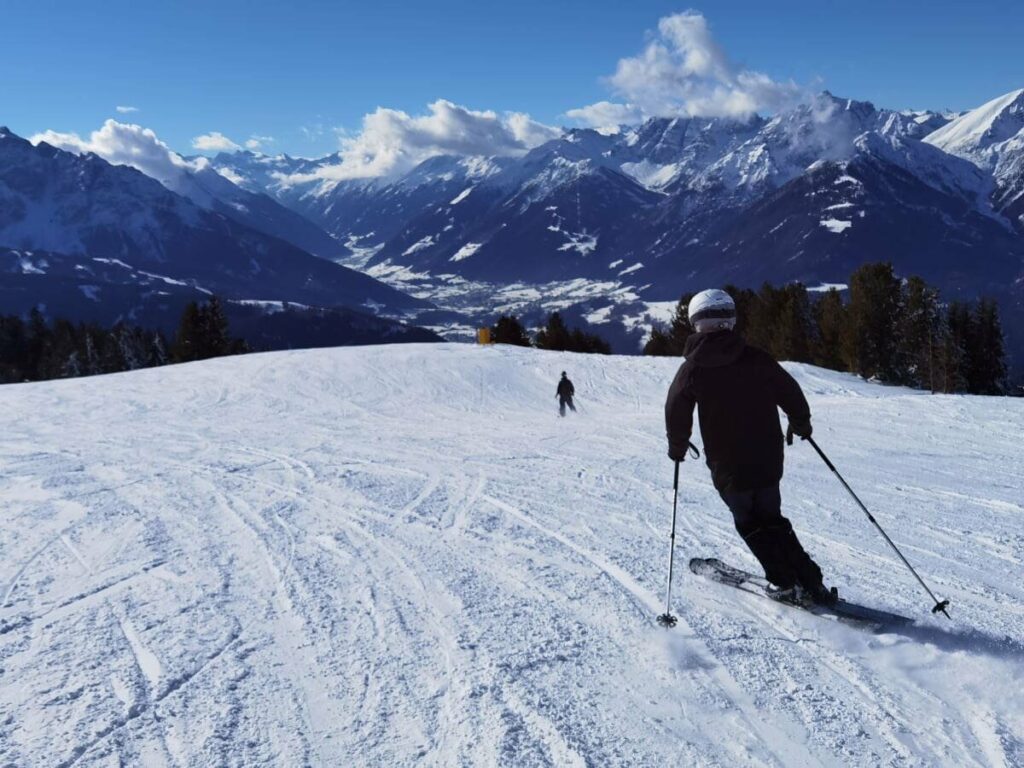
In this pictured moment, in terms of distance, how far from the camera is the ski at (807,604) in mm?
4965

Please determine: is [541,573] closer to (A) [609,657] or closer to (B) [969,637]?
(A) [609,657]

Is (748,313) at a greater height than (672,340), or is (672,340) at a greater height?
(748,313)

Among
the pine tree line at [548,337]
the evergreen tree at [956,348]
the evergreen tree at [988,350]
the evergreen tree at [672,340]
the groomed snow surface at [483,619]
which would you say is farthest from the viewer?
the pine tree line at [548,337]

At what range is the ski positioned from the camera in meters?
4.96

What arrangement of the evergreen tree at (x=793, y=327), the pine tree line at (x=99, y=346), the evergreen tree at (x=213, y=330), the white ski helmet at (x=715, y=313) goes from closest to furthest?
the white ski helmet at (x=715, y=313)
the evergreen tree at (x=793, y=327)
the evergreen tree at (x=213, y=330)
the pine tree line at (x=99, y=346)

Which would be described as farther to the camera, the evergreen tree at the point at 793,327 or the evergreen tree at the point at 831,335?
the evergreen tree at the point at 793,327

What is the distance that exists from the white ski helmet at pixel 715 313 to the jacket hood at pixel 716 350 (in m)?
0.06

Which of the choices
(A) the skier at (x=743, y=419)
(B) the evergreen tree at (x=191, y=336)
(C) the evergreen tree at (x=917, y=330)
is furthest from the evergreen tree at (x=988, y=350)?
(B) the evergreen tree at (x=191, y=336)

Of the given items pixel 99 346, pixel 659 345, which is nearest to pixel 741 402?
pixel 659 345

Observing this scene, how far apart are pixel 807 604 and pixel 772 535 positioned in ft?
1.90

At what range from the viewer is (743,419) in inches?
198

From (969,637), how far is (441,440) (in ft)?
40.4

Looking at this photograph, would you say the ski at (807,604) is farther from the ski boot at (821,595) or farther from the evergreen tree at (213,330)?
the evergreen tree at (213,330)

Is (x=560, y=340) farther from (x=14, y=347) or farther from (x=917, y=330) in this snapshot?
(x=14, y=347)
